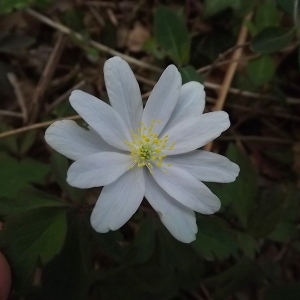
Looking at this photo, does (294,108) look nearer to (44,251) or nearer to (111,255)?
(111,255)

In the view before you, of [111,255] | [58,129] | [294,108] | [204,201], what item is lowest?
[294,108]

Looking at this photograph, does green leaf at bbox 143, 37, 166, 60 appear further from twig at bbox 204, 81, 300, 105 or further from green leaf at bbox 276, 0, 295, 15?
green leaf at bbox 276, 0, 295, 15

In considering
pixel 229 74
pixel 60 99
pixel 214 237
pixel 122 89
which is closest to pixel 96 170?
pixel 122 89

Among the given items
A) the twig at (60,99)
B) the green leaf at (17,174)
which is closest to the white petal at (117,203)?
the green leaf at (17,174)

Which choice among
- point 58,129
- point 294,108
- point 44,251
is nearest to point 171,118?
point 58,129

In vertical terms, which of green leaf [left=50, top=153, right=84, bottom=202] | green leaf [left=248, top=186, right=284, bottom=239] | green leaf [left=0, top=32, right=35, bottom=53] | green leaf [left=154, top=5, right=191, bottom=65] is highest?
green leaf [left=154, top=5, right=191, bottom=65]

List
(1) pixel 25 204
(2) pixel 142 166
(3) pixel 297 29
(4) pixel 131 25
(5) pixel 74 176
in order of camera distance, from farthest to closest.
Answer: (4) pixel 131 25, (3) pixel 297 29, (1) pixel 25 204, (2) pixel 142 166, (5) pixel 74 176

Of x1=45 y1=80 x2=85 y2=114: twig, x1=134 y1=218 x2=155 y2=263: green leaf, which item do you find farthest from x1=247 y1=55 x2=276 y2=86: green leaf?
x1=134 y1=218 x2=155 y2=263: green leaf

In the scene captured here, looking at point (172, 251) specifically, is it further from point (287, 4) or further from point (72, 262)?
point (287, 4)
